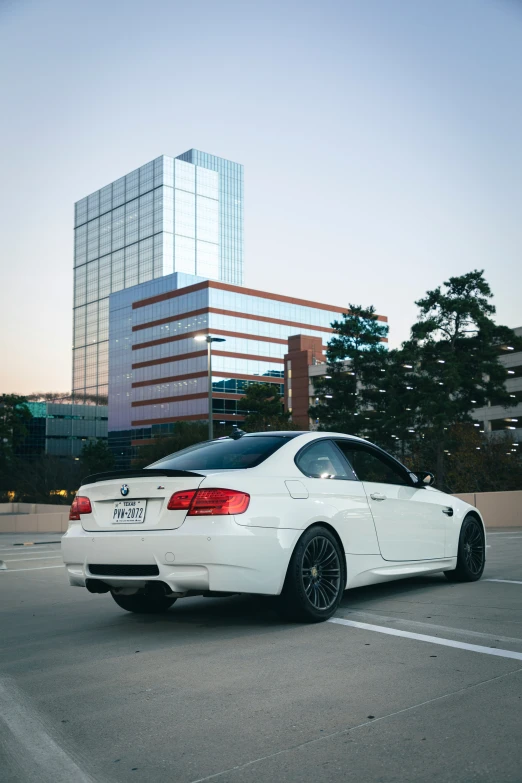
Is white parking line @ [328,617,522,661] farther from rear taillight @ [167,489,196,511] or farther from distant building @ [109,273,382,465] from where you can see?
distant building @ [109,273,382,465]

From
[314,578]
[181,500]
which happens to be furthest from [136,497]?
[314,578]

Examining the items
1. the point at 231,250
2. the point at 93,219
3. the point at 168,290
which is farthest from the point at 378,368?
the point at 93,219

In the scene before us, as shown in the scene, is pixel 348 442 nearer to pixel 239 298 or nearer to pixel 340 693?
pixel 340 693

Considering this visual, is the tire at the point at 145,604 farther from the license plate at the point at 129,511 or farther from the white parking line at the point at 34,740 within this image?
the white parking line at the point at 34,740

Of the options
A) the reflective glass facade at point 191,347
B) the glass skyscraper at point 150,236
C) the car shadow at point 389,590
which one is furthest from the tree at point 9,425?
the car shadow at point 389,590

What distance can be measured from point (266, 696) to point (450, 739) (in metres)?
1.09

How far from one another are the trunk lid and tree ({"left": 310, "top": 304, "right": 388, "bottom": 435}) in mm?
49016

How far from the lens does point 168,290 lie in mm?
116375

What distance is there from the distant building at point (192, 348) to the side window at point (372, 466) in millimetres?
89582

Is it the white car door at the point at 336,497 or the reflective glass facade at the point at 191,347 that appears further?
the reflective glass facade at the point at 191,347

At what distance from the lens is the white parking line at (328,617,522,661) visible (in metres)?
4.72

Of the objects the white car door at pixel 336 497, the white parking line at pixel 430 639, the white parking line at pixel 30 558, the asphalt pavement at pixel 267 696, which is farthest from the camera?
the white parking line at pixel 30 558

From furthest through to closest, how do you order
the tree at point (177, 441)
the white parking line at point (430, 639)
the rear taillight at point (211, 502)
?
the tree at point (177, 441) → the rear taillight at point (211, 502) → the white parking line at point (430, 639)

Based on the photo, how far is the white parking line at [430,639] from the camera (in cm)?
472
